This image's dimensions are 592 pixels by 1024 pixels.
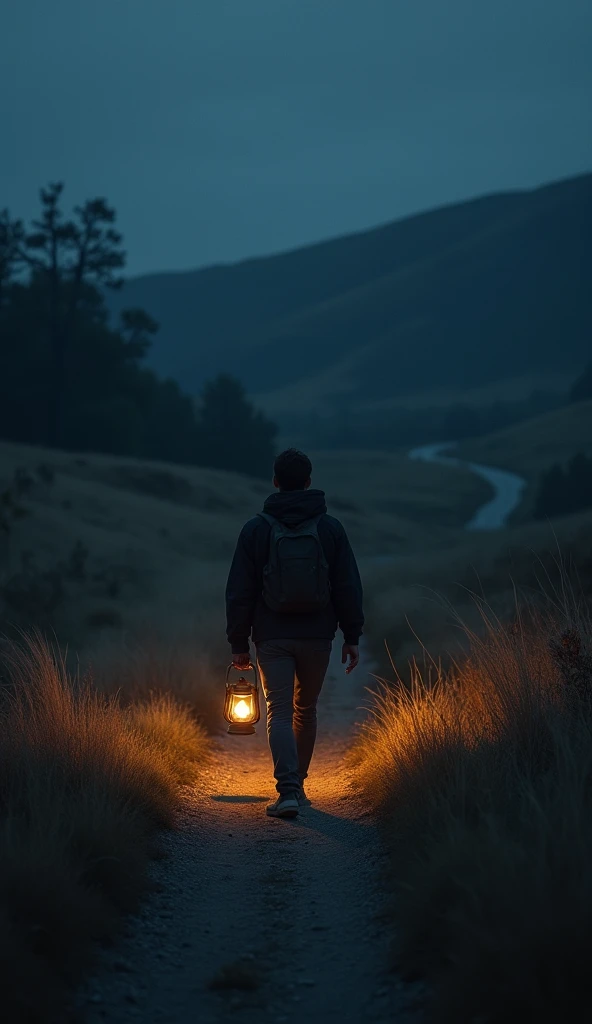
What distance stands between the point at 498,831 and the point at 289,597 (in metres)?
2.23

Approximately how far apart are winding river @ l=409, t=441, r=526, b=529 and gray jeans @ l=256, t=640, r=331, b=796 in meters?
39.6

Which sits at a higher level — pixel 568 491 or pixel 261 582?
pixel 568 491

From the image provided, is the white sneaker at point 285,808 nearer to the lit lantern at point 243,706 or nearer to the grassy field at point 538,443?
the lit lantern at point 243,706

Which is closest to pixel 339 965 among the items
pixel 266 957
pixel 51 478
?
pixel 266 957

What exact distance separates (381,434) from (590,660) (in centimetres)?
13572

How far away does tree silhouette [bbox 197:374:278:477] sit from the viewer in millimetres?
68375

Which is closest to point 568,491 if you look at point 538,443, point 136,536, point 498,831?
point 136,536

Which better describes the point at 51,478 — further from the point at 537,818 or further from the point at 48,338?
the point at 537,818

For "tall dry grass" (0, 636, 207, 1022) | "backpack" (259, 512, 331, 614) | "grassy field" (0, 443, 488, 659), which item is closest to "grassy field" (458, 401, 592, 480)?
"grassy field" (0, 443, 488, 659)

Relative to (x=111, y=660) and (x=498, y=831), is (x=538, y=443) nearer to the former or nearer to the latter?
(x=111, y=660)

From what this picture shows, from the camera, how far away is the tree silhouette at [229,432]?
68375 millimetres

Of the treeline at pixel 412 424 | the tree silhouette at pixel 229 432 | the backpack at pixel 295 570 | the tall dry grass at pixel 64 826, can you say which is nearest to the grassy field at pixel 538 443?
the treeline at pixel 412 424

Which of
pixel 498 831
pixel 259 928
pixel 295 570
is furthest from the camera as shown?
pixel 295 570

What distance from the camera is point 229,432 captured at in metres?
69.4
